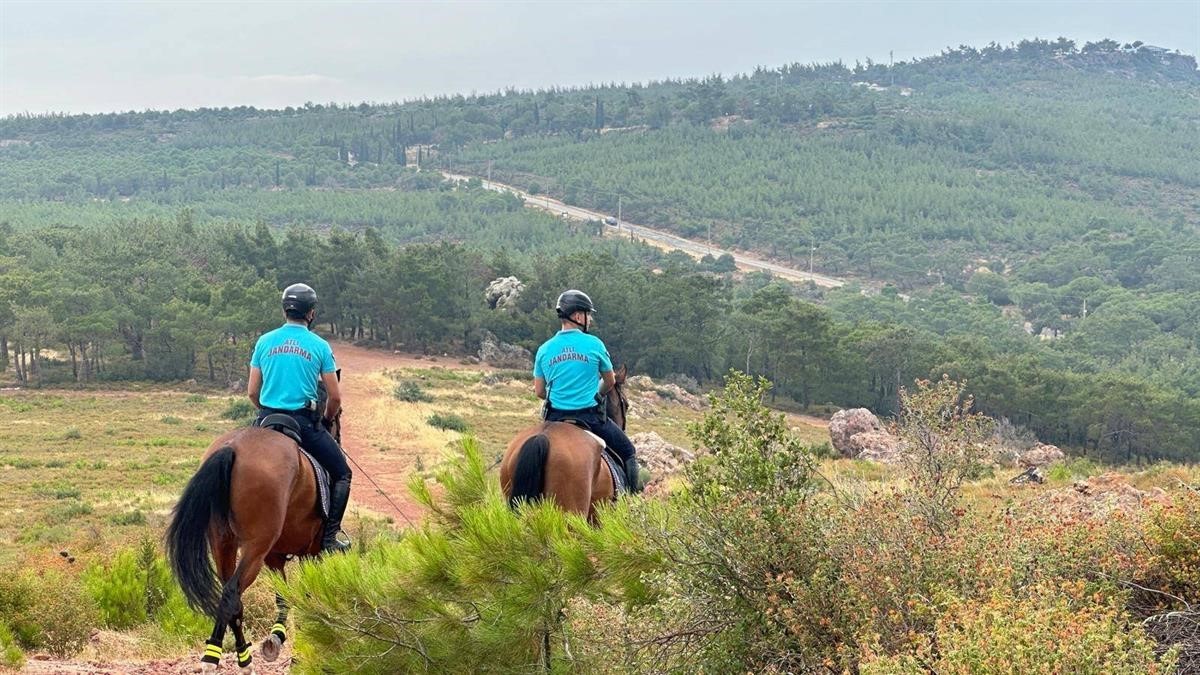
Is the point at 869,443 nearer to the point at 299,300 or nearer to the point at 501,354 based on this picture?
the point at 299,300

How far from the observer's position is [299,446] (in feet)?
25.3

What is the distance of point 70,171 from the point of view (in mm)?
136250

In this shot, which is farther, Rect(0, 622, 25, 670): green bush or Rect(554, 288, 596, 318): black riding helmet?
Rect(554, 288, 596, 318): black riding helmet

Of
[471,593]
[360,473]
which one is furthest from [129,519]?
[471,593]

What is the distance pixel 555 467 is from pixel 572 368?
0.83 metres

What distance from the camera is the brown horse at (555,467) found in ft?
25.8

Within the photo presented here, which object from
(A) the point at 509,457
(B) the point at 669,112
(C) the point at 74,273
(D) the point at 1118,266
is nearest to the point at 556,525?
(A) the point at 509,457

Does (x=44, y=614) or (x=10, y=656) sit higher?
(x=10, y=656)

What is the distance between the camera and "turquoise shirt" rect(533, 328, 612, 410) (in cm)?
839

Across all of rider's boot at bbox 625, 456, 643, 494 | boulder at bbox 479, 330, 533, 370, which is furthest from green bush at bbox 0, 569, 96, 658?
boulder at bbox 479, 330, 533, 370

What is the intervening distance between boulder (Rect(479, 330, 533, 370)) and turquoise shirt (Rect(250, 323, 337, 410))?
165ft

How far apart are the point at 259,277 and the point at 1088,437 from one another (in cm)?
4090

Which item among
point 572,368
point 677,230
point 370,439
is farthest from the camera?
point 677,230

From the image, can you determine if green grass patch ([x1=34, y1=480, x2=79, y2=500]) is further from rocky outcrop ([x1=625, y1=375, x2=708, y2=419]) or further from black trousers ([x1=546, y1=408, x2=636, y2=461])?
rocky outcrop ([x1=625, y1=375, x2=708, y2=419])
